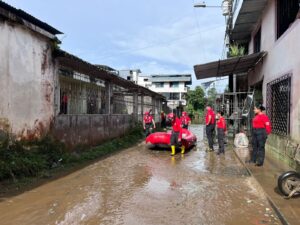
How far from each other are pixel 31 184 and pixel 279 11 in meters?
9.64

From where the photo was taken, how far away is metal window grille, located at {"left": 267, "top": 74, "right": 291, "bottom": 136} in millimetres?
10195

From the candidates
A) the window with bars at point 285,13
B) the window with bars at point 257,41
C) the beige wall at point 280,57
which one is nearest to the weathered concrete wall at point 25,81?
the beige wall at point 280,57

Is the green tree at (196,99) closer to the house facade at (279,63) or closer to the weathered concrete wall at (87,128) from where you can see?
the house facade at (279,63)

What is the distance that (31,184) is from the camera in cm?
739

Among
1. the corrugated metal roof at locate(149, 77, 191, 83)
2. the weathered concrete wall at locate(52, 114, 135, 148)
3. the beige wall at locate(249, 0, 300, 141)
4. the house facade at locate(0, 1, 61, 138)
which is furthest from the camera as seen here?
the corrugated metal roof at locate(149, 77, 191, 83)

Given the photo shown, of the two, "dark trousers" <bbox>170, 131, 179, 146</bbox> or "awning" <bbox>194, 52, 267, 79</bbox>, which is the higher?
"awning" <bbox>194, 52, 267, 79</bbox>

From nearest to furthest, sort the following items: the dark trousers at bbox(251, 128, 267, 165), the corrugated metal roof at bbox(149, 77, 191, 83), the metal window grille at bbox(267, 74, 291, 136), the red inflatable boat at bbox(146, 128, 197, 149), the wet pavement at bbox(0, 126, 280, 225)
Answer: the wet pavement at bbox(0, 126, 280, 225) → the dark trousers at bbox(251, 128, 267, 165) → the metal window grille at bbox(267, 74, 291, 136) → the red inflatable boat at bbox(146, 128, 197, 149) → the corrugated metal roof at bbox(149, 77, 191, 83)

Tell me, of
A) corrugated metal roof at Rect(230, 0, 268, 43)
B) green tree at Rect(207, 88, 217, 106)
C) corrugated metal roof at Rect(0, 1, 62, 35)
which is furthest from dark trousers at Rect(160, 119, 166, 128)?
corrugated metal roof at Rect(0, 1, 62, 35)

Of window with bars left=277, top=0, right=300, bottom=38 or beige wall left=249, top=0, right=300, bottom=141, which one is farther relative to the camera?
window with bars left=277, top=0, right=300, bottom=38

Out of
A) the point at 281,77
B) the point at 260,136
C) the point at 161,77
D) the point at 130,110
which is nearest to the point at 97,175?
the point at 260,136

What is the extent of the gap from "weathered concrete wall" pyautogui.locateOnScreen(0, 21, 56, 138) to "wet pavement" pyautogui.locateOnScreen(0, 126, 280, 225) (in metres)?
1.77

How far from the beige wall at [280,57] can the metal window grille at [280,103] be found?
10.3 inches

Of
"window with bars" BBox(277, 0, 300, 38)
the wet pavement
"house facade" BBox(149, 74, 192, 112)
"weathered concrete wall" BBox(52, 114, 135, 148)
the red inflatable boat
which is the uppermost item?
"house facade" BBox(149, 74, 192, 112)

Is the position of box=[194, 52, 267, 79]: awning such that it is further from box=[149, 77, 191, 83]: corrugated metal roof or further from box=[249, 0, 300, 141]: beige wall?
box=[149, 77, 191, 83]: corrugated metal roof
